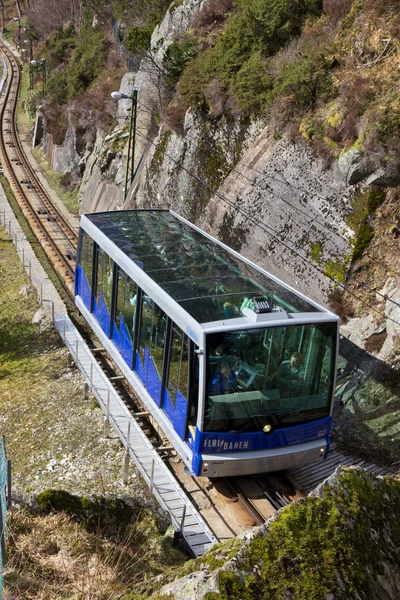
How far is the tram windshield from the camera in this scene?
31.2 feet

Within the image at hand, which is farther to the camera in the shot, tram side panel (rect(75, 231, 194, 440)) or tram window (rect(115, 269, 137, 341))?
tram window (rect(115, 269, 137, 341))

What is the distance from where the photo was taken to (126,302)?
1296cm

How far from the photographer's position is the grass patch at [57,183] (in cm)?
3604

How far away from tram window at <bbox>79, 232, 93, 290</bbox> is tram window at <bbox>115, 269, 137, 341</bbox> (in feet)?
7.83

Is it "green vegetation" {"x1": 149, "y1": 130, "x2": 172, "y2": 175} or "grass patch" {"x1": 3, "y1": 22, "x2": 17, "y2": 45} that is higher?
"grass patch" {"x1": 3, "y1": 22, "x2": 17, "y2": 45}

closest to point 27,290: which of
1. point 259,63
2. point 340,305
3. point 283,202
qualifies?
point 283,202

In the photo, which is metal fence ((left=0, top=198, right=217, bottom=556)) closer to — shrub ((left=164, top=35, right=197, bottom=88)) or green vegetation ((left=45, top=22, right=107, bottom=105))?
shrub ((left=164, top=35, right=197, bottom=88))

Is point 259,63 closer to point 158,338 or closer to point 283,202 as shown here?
point 283,202

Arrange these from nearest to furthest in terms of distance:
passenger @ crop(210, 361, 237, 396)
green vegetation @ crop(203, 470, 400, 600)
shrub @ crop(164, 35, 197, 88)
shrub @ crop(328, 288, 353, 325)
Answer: green vegetation @ crop(203, 470, 400, 600) → passenger @ crop(210, 361, 237, 396) → shrub @ crop(328, 288, 353, 325) → shrub @ crop(164, 35, 197, 88)

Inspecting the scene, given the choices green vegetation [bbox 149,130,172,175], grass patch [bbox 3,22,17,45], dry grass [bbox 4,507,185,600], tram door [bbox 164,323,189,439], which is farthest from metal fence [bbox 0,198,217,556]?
grass patch [bbox 3,22,17,45]

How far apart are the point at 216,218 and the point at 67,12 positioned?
5987 cm

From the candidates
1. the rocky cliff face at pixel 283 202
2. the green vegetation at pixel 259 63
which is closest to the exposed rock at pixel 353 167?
the rocky cliff face at pixel 283 202

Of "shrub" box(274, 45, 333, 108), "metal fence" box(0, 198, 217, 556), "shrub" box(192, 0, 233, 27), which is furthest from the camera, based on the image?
"shrub" box(192, 0, 233, 27)

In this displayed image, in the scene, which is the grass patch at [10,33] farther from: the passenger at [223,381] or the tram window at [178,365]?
the passenger at [223,381]
